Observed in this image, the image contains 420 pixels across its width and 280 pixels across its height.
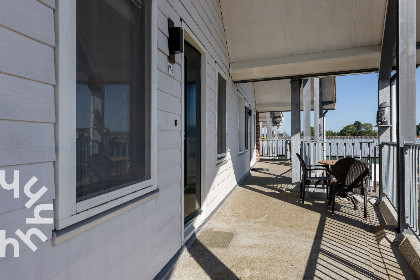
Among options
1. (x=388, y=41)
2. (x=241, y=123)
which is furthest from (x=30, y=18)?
(x=241, y=123)

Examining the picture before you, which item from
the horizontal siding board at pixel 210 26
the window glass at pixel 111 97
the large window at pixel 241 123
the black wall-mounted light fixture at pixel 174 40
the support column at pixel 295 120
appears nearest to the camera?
the window glass at pixel 111 97

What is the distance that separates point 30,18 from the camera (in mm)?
1006

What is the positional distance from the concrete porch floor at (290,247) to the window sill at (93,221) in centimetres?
81

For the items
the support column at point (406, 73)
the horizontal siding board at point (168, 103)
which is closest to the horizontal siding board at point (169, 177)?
the horizontal siding board at point (168, 103)

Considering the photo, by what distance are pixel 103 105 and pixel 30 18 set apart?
0.50 metres

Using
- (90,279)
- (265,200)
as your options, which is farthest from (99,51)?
(265,200)

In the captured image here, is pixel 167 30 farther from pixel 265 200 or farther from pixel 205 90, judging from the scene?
pixel 265 200

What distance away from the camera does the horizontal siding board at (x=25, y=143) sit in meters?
A: 0.91

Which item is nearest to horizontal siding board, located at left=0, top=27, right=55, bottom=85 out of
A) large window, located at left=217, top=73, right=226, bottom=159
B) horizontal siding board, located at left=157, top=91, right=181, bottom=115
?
horizontal siding board, located at left=157, top=91, right=181, bottom=115

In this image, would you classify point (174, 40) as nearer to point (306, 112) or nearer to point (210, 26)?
point (210, 26)

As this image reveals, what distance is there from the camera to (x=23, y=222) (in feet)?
3.23

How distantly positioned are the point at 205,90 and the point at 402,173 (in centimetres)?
A: 250

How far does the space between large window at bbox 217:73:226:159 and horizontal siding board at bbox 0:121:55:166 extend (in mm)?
3314

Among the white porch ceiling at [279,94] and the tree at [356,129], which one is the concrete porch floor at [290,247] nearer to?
the white porch ceiling at [279,94]
